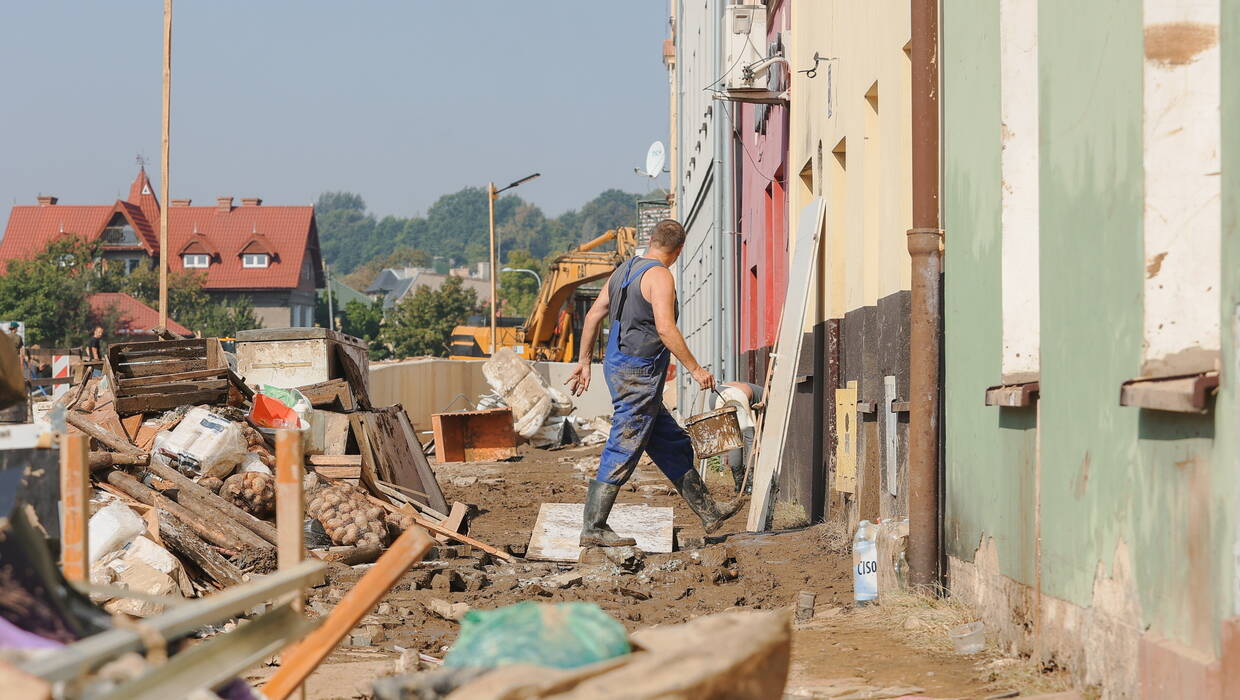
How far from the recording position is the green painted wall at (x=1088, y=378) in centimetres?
353

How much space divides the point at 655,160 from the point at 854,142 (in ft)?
61.9

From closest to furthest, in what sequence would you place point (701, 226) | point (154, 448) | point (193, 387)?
point (154, 448) → point (193, 387) → point (701, 226)

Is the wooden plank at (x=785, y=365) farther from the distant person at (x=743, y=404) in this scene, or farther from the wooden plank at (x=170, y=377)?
the wooden plank at (x=170, y=377)

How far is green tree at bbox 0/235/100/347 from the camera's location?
62844mm

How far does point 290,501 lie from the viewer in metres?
3.56

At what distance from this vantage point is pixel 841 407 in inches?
365

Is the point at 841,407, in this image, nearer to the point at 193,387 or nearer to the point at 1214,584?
the point at 193,387

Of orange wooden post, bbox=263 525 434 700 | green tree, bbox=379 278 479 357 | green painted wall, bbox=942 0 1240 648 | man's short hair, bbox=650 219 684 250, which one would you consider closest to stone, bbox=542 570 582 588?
man's short hair, bbox=650 219 684 250

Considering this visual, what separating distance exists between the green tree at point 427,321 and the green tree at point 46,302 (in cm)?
1737

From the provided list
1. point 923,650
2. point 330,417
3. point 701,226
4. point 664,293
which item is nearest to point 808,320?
A: point 664,293

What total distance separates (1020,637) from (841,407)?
14.2 feet

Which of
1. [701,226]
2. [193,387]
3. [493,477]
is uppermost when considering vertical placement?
[701,226]

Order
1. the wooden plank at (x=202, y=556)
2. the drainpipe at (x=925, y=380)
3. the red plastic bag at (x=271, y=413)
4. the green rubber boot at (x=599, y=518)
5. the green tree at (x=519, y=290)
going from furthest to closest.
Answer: the green tree at (x=519, y=290) → the red plastic bag at (x=271, y=413) → the green rubber boot at (x=599, y=518) → the wooden plank at (x=202, y=556) → the drainpipe at (x=925, y=380)

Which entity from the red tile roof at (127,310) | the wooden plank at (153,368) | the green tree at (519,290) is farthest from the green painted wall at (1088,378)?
the green tree at (519,290)
